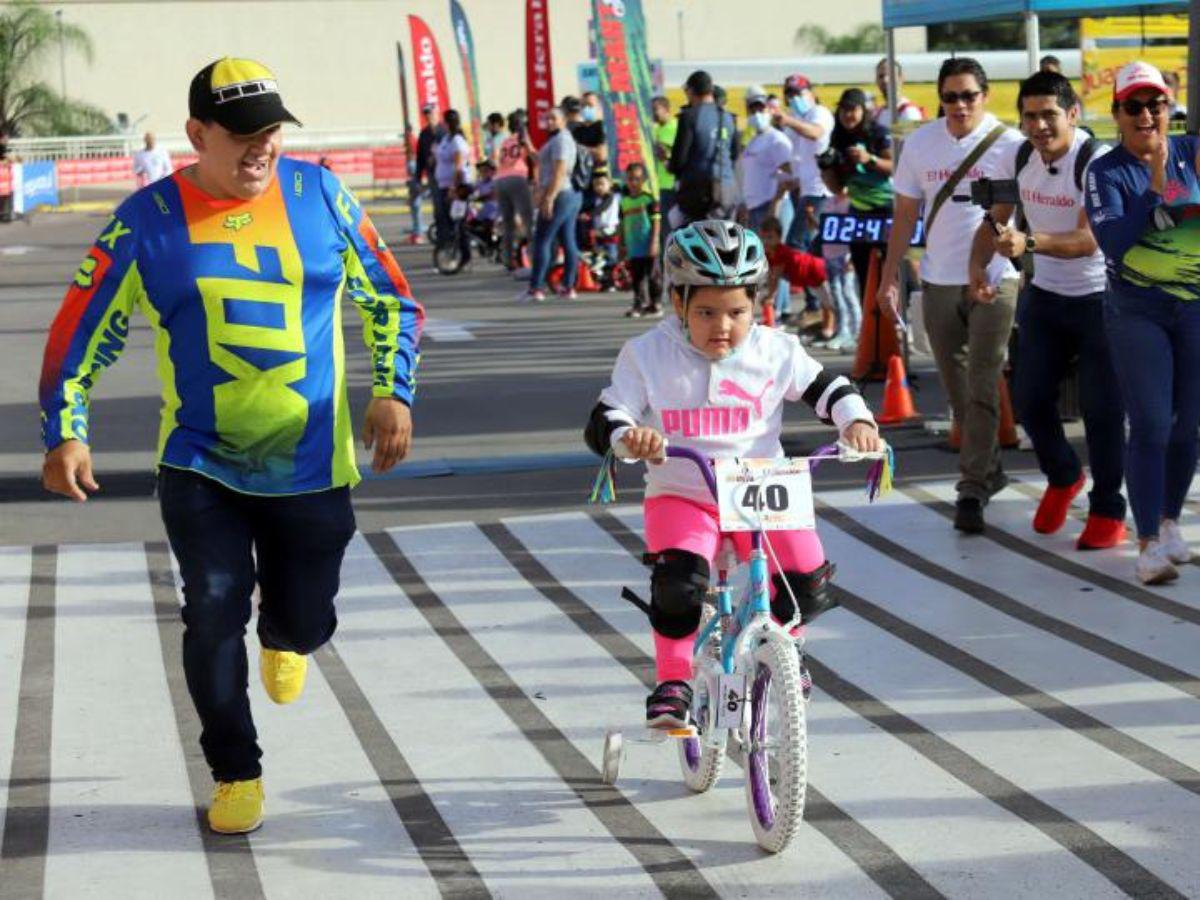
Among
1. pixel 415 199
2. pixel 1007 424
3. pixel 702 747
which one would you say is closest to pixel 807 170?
pixel 1007 424

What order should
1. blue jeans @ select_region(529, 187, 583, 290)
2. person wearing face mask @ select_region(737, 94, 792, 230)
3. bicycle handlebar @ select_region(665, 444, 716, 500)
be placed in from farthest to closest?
blue jeans @ select_region(529, 187, 583, 290) → person wearing face mask @ select_region(737, 94, 792, 230) → bicycle handlebar @ select_region(665, 444, 716, 500)

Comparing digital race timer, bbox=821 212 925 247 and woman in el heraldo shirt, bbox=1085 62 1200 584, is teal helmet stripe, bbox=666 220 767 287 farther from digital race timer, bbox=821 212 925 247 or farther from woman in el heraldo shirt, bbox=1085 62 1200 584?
digital race timer, bbox=821 212 925 247

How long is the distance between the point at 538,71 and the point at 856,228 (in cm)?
1400

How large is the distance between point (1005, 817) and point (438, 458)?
294 inches

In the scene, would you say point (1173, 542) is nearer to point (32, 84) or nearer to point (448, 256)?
point (448, 256)

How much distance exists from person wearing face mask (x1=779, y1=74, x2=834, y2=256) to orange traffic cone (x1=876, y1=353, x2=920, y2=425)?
497 cm

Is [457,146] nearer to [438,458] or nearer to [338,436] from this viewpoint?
[438,458]

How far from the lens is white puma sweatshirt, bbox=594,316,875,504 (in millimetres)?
6363

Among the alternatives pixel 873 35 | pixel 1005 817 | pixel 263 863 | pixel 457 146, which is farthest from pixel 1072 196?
pixel 873 35

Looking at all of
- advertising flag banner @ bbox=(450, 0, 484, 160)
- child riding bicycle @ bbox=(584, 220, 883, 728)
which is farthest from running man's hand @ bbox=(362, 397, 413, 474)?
advertising flag banner @ bbox=(450, 0, 484, 160)

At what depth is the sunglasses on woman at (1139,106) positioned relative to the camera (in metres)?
8.84

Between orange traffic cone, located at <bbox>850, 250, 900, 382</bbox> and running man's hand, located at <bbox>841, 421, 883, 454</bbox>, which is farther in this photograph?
orange traffic cone, located at <bbox>850, 250, 900, 382</bbox>

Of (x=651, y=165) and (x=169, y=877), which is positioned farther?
(x=651, y=165)

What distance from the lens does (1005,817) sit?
6.23 m
